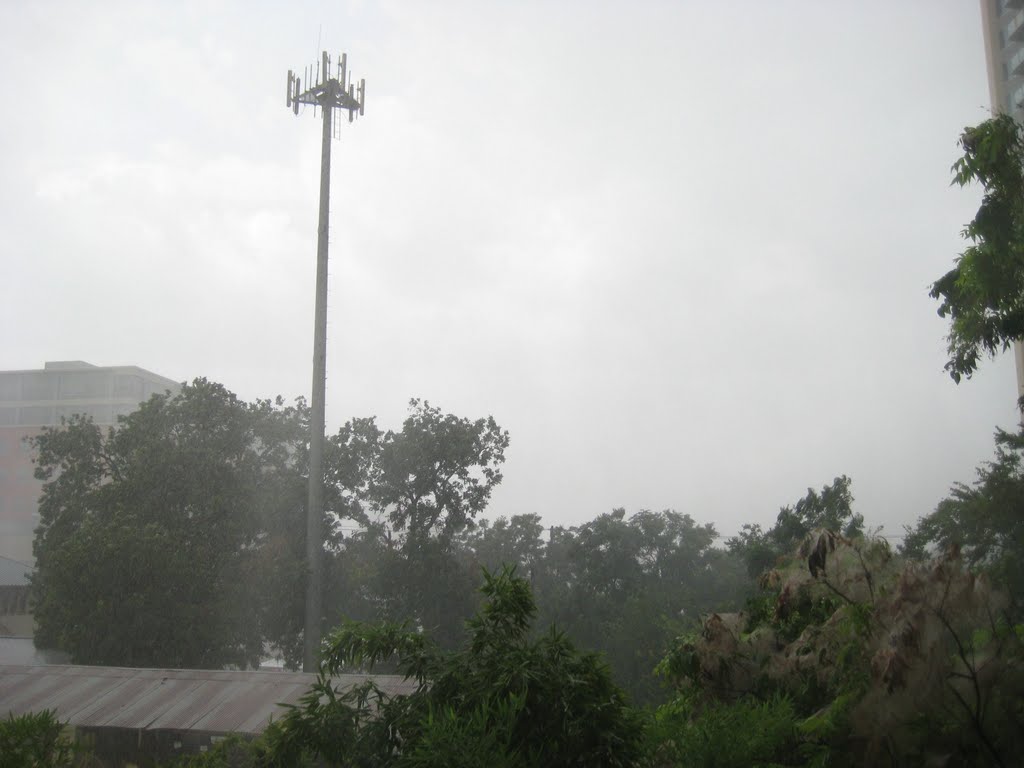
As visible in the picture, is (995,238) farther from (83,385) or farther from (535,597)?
(83,385)

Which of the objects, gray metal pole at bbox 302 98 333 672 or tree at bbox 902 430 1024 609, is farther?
gray metal pole at bbox 302 98 333 672

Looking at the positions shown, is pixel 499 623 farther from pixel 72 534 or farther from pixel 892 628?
pixel 72 534

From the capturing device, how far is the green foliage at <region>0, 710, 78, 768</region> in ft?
23.7

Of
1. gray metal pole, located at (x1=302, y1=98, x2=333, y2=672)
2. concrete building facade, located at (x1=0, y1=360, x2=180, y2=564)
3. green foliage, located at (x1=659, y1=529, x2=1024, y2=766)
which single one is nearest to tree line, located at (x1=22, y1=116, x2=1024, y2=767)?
green foliage, located at (x1=659, y1=529, x2=1024, y2=766)

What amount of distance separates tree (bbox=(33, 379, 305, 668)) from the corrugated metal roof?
447 inches

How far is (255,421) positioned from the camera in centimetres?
3000

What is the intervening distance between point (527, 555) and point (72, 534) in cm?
1896

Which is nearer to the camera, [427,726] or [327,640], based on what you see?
[427,726]

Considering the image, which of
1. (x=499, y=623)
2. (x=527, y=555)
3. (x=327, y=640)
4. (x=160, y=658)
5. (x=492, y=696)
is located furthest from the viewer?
(x=527, y=555)

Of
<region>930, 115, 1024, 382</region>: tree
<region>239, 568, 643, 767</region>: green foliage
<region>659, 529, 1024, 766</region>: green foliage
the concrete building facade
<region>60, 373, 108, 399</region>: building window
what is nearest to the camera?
<region>239, 568, 643, 767</region>: green foliage

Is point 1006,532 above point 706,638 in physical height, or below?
above

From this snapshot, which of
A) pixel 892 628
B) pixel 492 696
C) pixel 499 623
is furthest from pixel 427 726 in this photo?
pixel 892 628

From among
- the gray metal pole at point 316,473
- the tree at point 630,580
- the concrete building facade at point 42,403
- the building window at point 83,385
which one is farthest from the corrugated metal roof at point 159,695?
the building window at point 83,385

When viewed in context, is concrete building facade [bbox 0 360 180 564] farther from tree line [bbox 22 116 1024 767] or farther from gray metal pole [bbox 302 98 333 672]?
gray metal pole [bbox 302 98 333 672]
